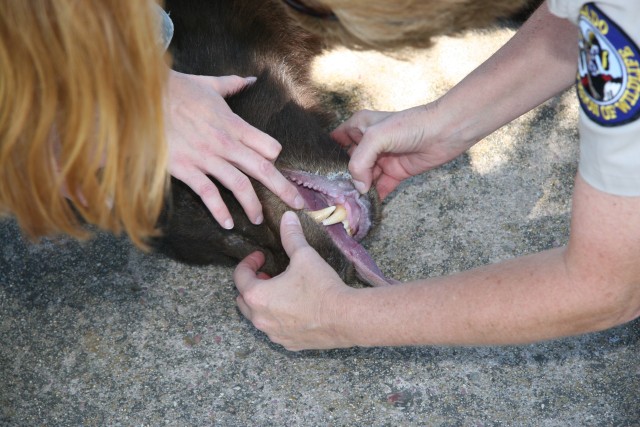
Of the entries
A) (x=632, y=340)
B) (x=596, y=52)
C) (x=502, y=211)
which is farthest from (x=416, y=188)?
(x=596, y=52)

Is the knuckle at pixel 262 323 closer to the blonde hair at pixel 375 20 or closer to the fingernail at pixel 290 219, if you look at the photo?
the fingernail at pixel 290 219

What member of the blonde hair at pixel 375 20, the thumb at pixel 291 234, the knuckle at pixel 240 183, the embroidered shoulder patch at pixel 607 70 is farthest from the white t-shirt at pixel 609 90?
the knuckle at pixel 240 183

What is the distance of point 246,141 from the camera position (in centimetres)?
266

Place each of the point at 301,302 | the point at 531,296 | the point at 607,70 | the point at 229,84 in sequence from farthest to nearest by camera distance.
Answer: the point at 229,84 < the point at 301,302 < the point at 531,296 < the point at 607,70

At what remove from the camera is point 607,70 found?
5.41 ft

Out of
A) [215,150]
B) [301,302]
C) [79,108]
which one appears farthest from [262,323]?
[79,108]

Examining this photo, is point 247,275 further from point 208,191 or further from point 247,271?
point 208,191

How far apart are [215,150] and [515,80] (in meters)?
0.96

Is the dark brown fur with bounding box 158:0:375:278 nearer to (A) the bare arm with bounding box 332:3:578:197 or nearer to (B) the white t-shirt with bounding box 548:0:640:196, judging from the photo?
(A) the bare arm with bounding box 332:3:578:197

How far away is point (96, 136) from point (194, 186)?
774mm

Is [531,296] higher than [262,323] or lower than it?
higher

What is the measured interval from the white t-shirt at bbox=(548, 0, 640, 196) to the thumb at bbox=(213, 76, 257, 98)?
134 cm

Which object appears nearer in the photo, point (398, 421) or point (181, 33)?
point (398, 421)

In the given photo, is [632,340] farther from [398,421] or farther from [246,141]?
[246,141]
